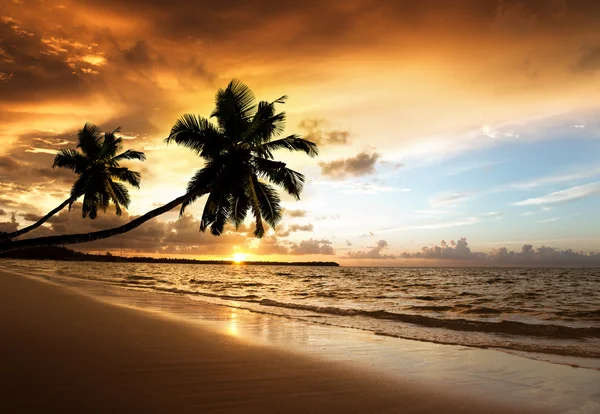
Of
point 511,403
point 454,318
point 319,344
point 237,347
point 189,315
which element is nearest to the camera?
point 511,403

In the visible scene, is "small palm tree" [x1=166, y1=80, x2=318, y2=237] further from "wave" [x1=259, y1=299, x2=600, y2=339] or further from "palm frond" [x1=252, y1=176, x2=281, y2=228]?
"wave" [x1=259, y1=299, x2=600, y2=339]

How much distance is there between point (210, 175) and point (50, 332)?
851 centimetres

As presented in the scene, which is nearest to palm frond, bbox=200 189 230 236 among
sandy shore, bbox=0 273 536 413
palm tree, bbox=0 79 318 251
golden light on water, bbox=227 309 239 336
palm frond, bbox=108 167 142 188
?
palm tree, bbox=0 79 318 251

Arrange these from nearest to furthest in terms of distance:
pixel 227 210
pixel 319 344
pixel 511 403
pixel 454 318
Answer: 1. pixel 511 403
2. pixel 319 344
3. pixel 454 318
4. pixel 227 210

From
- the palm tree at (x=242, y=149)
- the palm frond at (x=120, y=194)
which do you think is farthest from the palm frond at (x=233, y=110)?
the palm frond at (x=120, y=194)

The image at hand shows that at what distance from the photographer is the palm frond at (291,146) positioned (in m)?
16.5

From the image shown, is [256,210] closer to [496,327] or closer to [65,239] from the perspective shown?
Result: [496,327]

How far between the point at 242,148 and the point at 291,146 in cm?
198

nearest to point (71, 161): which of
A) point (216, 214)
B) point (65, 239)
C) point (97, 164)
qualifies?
point (97, 164)

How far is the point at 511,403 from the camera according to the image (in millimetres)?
4867

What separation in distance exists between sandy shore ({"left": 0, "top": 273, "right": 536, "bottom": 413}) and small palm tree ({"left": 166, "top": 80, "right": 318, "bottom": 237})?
342 inches

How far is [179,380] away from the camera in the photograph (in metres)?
4.89

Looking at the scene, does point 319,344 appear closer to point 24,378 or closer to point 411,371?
point 411,371

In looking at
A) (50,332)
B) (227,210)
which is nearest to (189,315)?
(50,332)
